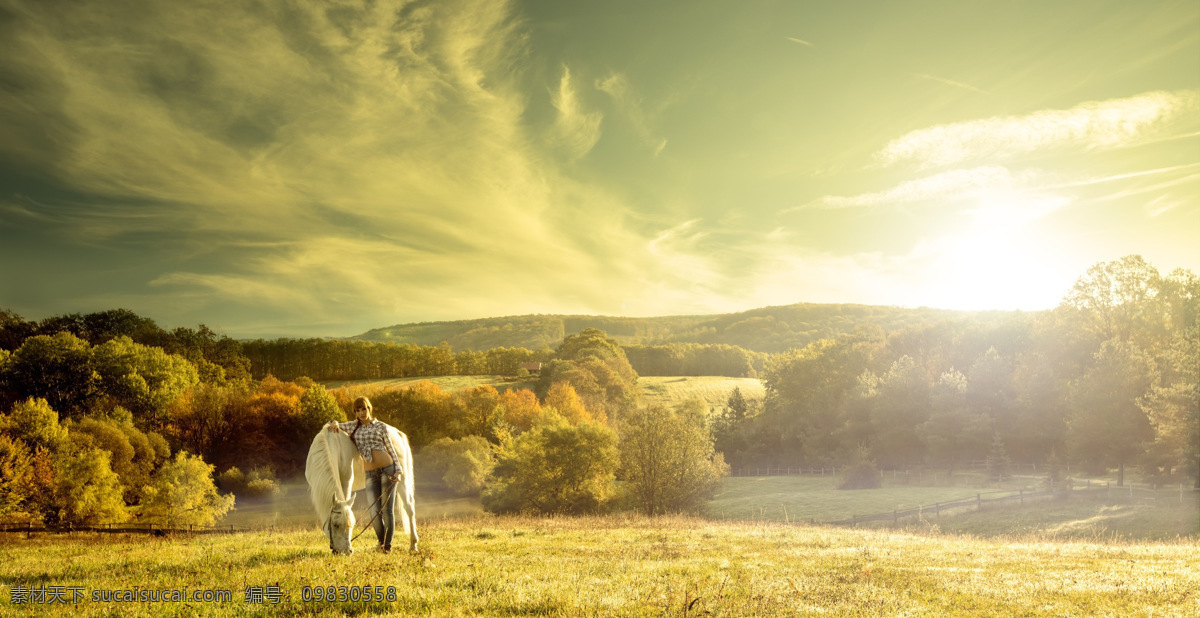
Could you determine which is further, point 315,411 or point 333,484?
point 315,411

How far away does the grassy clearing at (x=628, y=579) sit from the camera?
8.85 meters

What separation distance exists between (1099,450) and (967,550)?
43345 millimetres

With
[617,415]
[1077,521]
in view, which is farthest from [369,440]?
[617,415]

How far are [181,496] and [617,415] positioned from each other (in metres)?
57.5

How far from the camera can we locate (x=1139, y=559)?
16.7 metres

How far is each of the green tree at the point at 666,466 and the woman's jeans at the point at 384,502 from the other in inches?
1564

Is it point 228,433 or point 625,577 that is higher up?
point 228,433

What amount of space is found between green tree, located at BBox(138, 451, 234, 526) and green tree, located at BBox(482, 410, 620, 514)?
2393 cm

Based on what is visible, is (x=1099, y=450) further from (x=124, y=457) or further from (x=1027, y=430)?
(x=124, y=457)

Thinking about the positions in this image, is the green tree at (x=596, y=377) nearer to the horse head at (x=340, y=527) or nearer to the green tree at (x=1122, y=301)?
the green tree at (x=1122, y=301)

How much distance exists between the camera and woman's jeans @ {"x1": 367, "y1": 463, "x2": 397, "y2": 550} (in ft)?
41.0

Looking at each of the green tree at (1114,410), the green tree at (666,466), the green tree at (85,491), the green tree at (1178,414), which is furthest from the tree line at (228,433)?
the green tree at (1178,414)

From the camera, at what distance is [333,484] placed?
1209cm

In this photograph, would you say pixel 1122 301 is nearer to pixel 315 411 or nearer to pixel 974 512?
pixel 974 512
